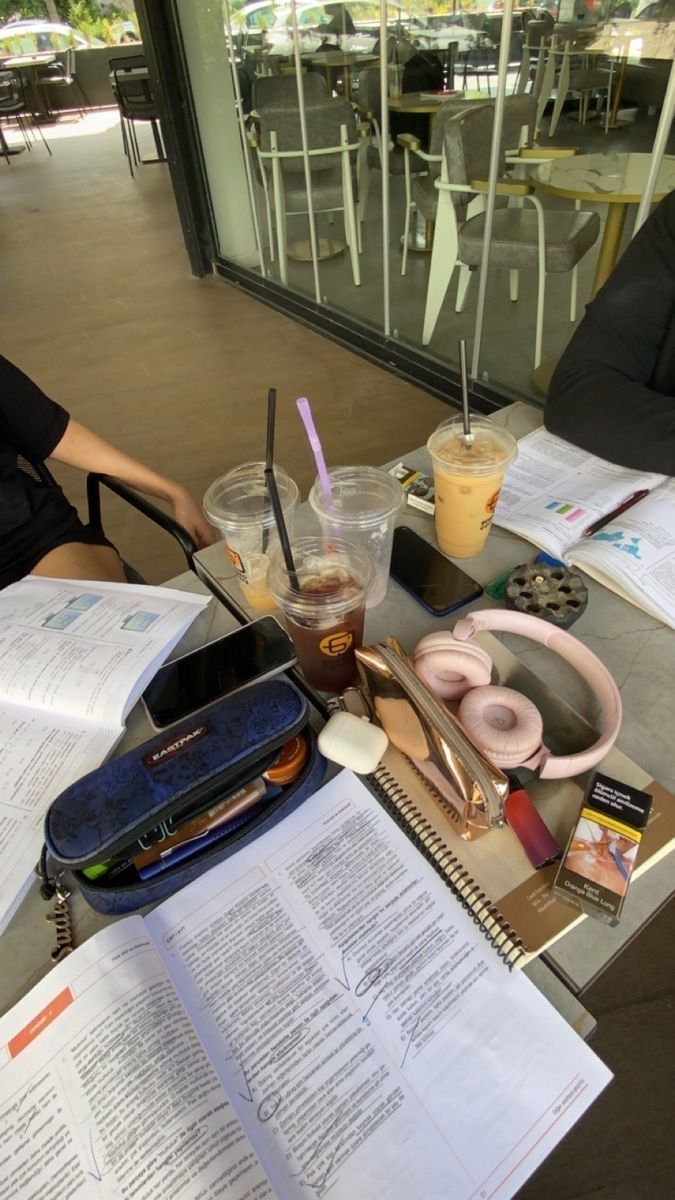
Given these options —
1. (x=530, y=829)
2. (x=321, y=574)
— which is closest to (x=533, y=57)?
(x=321, y=574)

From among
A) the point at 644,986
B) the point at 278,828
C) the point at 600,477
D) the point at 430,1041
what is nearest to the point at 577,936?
the point at 430,1041

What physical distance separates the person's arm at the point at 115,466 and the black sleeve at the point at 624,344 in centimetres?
73

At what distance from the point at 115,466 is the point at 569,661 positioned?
97 centimetres

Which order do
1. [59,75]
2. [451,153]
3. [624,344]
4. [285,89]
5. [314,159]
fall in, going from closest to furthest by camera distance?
[624,344] < [451,153] < [285,89] < [314,159] < [59,75]

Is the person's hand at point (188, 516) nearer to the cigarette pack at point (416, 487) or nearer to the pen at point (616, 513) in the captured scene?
the cigarette pack at point (416, 487)

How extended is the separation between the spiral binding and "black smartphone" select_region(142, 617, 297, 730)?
19 cm

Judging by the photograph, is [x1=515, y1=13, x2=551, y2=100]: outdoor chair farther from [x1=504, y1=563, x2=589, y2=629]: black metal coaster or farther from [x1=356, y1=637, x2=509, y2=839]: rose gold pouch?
[x1=356, y1=637, x2=509, y2=839]: rose gold pouch

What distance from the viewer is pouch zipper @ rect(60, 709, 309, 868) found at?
56 centimetres

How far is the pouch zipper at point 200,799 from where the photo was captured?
56 centimetres

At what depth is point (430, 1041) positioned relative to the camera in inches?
21.1

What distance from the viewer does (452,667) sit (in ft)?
2.36

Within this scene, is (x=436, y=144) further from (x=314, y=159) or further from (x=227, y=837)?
(x=227, y=837)

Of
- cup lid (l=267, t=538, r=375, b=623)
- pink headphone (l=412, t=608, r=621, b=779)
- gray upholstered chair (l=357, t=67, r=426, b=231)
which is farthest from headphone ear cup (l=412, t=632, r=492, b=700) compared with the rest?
gray upholstered chair (l=357, t=67, r=426, b=231)

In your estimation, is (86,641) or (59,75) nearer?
(86,641)
